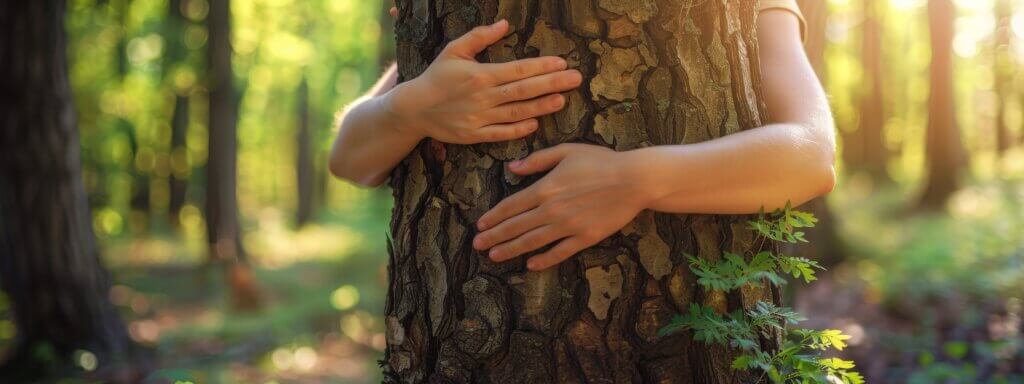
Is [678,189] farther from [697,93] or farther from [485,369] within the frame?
[485,369]

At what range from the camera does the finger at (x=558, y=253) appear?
69.0 inches

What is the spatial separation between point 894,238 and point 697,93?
11764 mm

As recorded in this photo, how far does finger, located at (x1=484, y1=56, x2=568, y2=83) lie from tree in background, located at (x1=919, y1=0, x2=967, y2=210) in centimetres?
1472

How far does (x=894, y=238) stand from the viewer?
476 inches

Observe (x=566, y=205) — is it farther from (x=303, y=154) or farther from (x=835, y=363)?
(x=303, y=154)

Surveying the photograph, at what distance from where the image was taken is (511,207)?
5.86ft

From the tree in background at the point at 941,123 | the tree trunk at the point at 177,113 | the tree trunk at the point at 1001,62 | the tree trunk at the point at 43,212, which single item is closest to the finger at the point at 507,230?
the tree trunk at the point at 43,212

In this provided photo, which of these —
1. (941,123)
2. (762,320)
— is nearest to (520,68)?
(762,320)

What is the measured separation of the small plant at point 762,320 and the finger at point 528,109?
476 mm

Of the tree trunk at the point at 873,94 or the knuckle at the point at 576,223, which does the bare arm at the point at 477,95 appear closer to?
the knuckle at the point at 576,223

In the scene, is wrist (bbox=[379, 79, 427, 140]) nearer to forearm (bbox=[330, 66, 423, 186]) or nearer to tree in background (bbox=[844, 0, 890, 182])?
forearm (bbox=[330, 66, 423, 186])

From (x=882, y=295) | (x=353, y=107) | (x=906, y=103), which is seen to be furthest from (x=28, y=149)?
(x=906, y=103)

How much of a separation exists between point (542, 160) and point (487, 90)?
0.69ft

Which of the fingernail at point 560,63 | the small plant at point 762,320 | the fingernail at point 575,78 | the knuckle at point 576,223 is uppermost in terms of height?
the fingernail at point 560,63
